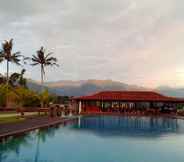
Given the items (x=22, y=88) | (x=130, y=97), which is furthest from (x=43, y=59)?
(x=130, y=97)

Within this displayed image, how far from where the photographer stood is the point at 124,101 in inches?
1421

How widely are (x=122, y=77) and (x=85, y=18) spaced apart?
83.9 ft

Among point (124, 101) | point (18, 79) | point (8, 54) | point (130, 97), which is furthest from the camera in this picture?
point (18, 79)

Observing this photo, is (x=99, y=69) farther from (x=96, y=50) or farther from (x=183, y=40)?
(x=183, y=40)

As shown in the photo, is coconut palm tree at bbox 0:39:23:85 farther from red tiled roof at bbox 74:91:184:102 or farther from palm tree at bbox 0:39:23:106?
red tiled roof at bbox 74:91:184:102

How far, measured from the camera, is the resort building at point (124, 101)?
35.0 m

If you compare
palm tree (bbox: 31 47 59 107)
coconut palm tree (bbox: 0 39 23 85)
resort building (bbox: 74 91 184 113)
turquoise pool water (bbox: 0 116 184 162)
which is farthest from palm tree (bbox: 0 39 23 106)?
turquoise pool water (bbox: 0 116 184 162)

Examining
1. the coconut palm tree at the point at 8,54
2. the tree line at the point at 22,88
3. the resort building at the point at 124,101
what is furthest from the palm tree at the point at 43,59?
the resort building at the point at 124,101

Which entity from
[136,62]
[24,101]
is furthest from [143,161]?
[24,101]

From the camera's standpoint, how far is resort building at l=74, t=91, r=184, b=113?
35.0 meters

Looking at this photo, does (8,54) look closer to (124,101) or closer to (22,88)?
(22,88)

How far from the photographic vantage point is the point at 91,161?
32.1 feet

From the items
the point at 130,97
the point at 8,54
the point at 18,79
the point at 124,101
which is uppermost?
the point at 8,54

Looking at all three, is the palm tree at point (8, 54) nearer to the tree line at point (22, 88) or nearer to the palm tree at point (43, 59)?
the tree line at point (22, 88)
